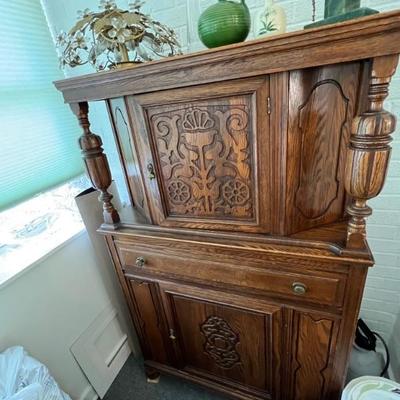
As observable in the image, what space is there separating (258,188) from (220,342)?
28.6 inches

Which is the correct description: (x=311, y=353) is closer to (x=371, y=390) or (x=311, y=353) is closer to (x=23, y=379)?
(x=371, y=390)

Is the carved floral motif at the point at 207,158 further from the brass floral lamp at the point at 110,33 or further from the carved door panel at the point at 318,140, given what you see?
the brass floral lamp at the point at 110,33

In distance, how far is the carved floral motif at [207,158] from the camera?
708 millimetres

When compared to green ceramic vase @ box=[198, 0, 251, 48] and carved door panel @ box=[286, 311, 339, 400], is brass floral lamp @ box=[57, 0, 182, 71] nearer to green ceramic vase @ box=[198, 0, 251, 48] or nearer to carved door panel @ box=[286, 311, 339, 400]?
green ceramic vase @ box=[198, 0, 251, 48]

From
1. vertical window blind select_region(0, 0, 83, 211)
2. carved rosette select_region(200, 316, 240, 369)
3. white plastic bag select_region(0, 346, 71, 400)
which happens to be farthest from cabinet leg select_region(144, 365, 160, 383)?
vertical window blind select_region(0, 0, 83, 211)

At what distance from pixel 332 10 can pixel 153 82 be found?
20.3 inches

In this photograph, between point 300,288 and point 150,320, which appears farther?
point 150,320

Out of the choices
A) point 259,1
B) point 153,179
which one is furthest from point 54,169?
point 259,1

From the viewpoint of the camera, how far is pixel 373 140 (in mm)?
534

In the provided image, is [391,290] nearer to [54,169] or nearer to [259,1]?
[259,1]

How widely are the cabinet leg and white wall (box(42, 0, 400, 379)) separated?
1161 mm

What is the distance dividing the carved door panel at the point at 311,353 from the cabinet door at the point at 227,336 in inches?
2.2

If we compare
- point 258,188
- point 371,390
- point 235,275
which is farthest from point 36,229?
point 371,390

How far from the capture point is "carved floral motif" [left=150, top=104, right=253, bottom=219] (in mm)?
708
